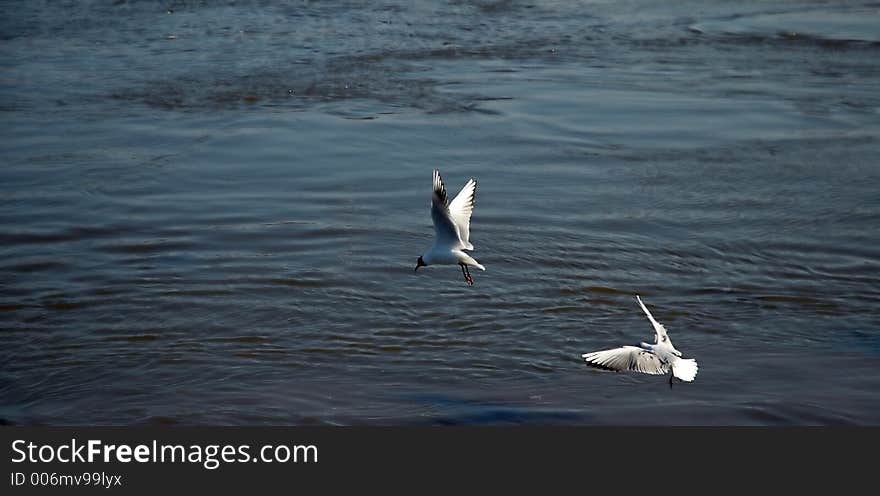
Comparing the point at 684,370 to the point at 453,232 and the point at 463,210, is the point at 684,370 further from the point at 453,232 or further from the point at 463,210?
the point at 463,210

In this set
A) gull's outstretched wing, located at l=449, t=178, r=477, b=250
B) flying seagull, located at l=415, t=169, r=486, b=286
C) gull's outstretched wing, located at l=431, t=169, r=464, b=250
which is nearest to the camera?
gull's outstretched wing, located at l=431, t=169, r=464, b=250


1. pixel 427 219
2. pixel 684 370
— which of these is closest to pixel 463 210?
pixel 684 370

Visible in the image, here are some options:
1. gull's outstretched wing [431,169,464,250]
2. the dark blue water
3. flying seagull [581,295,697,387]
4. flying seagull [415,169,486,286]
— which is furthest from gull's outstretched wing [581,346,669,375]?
gull's outstretched wing [431,169,464,250]

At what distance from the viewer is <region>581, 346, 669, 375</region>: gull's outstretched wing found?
6578 millimetres

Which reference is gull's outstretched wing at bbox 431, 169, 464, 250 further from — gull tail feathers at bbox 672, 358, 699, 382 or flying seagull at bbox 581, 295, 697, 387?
gull tail feathers at bbox 672, 358, 699, 382

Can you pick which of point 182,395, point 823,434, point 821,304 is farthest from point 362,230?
point 823,434

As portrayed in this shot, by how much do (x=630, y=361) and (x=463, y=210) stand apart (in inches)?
68.2

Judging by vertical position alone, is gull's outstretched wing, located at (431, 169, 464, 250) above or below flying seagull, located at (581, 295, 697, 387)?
above

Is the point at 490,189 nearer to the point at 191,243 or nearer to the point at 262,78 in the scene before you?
the point at 191,243

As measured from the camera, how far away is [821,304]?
8.90 meters

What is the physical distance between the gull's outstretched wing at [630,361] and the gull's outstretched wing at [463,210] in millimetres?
1440

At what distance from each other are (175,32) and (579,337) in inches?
424

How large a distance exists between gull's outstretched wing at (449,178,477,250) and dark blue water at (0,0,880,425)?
87cm

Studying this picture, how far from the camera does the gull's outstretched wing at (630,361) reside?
6578 millimetres
